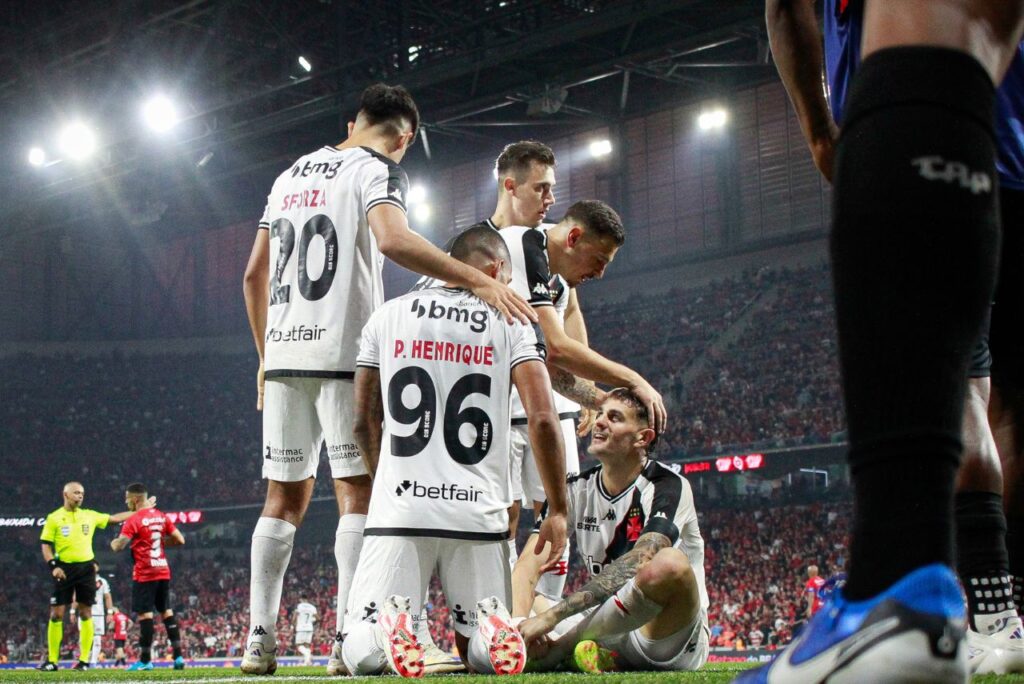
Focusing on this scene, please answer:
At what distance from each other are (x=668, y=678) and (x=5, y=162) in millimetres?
30850

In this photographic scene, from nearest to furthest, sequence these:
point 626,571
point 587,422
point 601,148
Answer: point 626,571 < point 587,422 < point 601,148

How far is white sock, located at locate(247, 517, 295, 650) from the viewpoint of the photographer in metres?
3.96

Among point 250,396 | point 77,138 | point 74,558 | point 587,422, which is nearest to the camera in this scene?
point 587,422

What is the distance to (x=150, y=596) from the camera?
12.0 m

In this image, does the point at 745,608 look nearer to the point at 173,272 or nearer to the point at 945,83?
the point at 945,83

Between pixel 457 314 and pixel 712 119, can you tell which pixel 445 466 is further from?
pixel 712 119

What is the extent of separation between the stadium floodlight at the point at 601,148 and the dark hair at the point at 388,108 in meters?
24.7

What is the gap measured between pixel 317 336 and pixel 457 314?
0.77m

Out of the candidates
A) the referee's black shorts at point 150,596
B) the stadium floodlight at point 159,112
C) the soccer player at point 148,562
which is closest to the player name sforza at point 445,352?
the soccer player at point 148,562

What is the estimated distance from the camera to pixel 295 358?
409 cm

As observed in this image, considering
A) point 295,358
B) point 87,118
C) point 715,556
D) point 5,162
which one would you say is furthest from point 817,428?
point 5,162

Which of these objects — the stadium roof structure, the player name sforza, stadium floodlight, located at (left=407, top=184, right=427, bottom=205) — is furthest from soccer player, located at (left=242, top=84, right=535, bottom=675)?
stadium floodlight, located at (left=407, top=184, right=427, bottom=205)

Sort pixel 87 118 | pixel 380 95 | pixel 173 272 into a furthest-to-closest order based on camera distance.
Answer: pixel 173 272 < pixel 87 118 < pixel 380 95

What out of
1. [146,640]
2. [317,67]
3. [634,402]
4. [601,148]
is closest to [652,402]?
[634,402]
